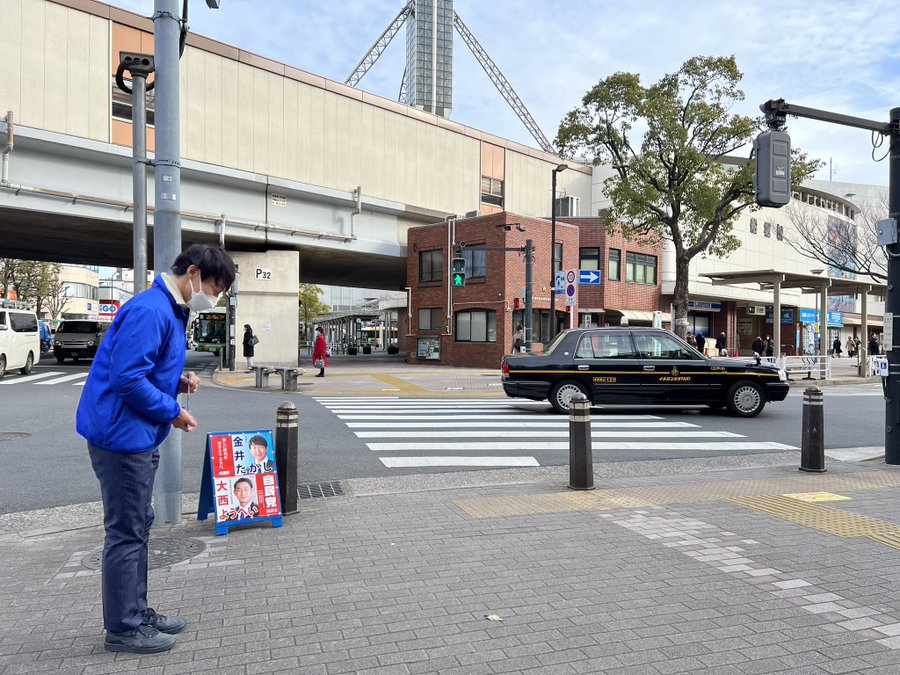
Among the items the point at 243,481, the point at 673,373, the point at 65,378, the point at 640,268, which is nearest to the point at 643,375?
the point at 673,373

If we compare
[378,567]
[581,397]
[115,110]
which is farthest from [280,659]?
[115,110]

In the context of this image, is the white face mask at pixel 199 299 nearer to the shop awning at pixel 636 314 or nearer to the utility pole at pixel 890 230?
the utility pole at pixel 890 230

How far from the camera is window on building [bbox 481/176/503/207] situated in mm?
37969

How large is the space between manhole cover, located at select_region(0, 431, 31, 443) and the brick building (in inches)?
833

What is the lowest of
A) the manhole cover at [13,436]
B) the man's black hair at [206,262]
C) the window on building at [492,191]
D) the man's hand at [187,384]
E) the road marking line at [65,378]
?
the manhole cover at [13,436]

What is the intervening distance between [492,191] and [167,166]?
3400 centimetres

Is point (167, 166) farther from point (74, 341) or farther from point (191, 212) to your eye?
point (74, 341)

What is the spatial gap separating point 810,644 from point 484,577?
1858 millimetres

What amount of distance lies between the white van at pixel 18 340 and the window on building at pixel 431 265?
1752 centimetres

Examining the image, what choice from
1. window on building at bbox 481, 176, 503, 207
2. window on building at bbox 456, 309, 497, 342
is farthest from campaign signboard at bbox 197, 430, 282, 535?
window on building at bbox 481, 176, 503, 207

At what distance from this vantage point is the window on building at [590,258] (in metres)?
36.6

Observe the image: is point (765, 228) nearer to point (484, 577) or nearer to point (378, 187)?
point (378, 187)

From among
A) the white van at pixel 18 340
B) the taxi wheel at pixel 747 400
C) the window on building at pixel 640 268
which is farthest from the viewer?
the window on building at pixel 640 268

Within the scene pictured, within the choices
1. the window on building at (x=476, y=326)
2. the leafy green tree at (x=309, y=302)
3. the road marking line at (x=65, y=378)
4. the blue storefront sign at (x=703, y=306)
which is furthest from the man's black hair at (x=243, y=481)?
the leafy green tree at (x=309, y=302)
